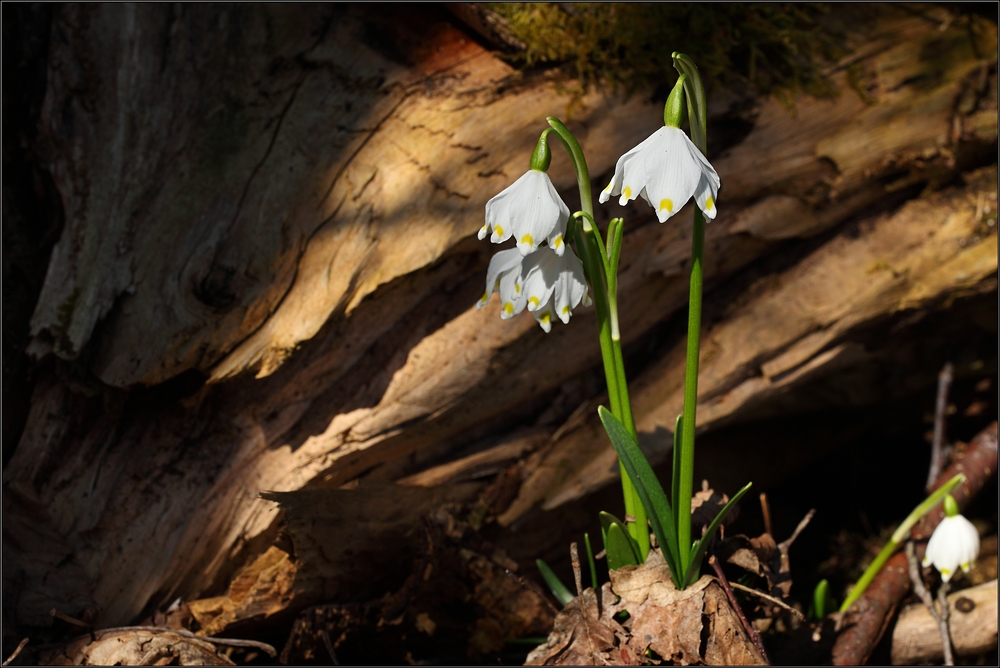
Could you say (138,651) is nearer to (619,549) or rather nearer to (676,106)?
(619,549)

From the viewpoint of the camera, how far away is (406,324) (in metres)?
1.96

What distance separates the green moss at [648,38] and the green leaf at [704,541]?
119 centimetres

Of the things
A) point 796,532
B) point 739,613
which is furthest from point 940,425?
point 739,613

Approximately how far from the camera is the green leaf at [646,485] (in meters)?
1.38

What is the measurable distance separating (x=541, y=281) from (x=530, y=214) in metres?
0.17

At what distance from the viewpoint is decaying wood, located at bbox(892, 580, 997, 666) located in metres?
2.05

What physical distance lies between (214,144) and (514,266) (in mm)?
1055

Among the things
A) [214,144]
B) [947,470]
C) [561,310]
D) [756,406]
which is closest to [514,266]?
[561,310]

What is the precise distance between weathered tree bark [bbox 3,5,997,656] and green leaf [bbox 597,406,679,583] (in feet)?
1.99

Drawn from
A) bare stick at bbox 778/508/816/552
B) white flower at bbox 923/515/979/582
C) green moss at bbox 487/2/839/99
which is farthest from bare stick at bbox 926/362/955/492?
green moss at bbox 487/2/839/99

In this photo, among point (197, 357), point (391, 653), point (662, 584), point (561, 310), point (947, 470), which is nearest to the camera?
point (561, 310)

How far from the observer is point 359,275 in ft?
6.00

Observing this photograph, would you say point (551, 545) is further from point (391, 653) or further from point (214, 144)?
Answer: point (214, 144)

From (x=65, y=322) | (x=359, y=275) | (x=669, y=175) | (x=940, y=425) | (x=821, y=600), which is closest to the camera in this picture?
(x=669, y=175)
